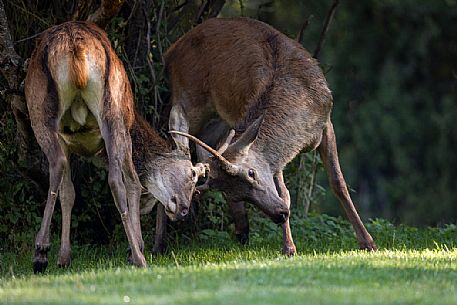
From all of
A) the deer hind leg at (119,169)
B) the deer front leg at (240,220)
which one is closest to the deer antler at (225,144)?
the deer hind leg at (119,169)

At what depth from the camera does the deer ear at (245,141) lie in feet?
36.5

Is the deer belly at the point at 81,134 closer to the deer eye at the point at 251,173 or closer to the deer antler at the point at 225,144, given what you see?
the deer antler at the point at 225,144

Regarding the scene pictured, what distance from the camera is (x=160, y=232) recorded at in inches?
489

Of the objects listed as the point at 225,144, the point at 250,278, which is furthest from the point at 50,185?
the point at 250,278

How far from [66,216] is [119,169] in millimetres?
1081

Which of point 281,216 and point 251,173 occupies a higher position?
point 251,173

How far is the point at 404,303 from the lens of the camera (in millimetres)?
7574

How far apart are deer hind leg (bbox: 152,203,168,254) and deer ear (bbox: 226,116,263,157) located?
155 cm

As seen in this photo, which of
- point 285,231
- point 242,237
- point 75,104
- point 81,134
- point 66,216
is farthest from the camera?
point 242,237

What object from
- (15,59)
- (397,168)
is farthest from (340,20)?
(15,59)

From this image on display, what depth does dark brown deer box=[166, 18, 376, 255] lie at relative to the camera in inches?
440

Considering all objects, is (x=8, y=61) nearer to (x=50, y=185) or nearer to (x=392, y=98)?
(x=50, y=185)

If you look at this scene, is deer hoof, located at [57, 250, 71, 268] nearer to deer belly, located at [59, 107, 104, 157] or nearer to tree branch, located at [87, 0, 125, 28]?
deer belly, located at [59, 107, 104, 157]

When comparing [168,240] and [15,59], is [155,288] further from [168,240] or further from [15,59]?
[168,240]
